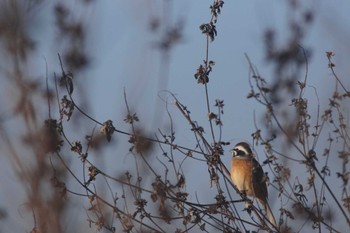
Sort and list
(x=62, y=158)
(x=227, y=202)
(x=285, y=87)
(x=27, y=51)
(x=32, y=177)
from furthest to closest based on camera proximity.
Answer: (x=285, y=87) → (x=227, y=202) → (x=62, y=158) → (x=27, y=51) → (x=32, y=177)

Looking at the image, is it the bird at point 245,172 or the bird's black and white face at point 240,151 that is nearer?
the bird at point 245,172

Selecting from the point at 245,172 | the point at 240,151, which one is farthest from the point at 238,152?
the point at 245,172

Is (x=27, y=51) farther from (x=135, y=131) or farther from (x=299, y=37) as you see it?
(x=299, y=37)

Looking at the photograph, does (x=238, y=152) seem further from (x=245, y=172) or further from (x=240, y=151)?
(x=245, y=172)

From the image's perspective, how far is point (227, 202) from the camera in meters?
5.07

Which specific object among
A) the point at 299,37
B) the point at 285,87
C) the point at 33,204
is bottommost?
the point at 33,204

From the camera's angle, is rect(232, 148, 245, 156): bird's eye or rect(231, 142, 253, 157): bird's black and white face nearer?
rect(231, 142, 253, 157): bird's black and white face

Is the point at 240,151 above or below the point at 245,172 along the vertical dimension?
above

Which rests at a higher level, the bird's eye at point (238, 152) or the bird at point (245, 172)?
the bird's eye at point (238, 152)

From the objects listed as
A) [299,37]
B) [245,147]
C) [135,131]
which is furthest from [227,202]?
[245,147]

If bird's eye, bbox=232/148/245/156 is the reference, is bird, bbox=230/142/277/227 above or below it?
below

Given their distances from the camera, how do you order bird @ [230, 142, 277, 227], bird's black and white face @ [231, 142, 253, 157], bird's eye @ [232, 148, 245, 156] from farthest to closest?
bird's eye @ [232, 148, 245, 156]
bird's black and white face @ [231, 142, 253, 157]
bird @ [230, 142, 277, 227]

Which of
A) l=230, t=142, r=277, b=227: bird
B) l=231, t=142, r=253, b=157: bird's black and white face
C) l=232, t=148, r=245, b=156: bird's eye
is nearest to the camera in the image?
l=230, t=142, r=277, b=227: bird

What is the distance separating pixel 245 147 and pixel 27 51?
4.05 meters
